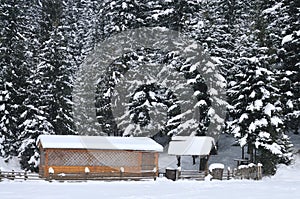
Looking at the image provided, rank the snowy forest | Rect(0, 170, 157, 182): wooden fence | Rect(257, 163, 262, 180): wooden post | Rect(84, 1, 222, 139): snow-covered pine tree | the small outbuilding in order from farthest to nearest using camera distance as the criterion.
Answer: Rect(84, 1, 222, 139): snow-covered pine tree → the snowy forest → the small outbuilding → Rect(257, 163, 262, 180): wooden post → Rect(0, 170, 157, 182): wooden fence

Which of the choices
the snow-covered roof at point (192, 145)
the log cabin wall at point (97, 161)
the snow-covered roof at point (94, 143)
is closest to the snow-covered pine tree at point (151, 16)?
the snow-covered roof at point (192, 145)

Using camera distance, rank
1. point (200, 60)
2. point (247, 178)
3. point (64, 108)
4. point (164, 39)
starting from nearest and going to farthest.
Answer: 1. point (247, 178)
2. point (200, 60)
3. point (64, 108)
4. point (164, 39)

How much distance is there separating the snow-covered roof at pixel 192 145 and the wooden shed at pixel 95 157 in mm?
3088

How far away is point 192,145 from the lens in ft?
114

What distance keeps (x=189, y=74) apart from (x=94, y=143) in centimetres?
Result: 1194

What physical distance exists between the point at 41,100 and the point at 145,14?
15033 mm

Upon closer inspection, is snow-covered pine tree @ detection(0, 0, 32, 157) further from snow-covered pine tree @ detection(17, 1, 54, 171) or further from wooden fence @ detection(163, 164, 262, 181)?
wooden fence @ detection(163, 164, 262, 181)

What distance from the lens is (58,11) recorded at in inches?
1762

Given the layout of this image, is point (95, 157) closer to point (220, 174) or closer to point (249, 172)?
point (220, 174)

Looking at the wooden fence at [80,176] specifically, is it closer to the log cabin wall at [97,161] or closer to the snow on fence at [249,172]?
the log cabin wall at [97,161]

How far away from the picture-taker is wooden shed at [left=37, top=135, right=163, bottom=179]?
1172 inches

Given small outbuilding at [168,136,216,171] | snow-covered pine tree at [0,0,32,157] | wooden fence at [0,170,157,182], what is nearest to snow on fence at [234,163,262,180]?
small outbuilding at [168,136,216,171]

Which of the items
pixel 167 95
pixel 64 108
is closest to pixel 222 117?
pixel 167 95

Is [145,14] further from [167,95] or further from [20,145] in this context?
[20,145]
